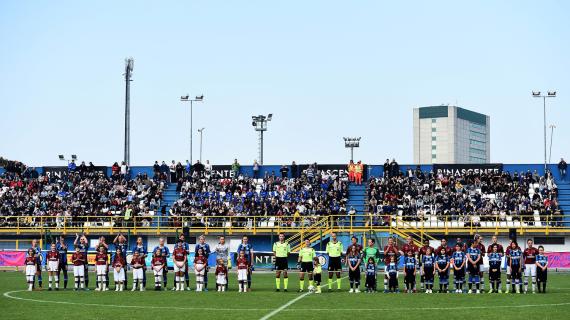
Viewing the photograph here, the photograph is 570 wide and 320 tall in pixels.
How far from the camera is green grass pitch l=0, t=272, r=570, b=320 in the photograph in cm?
2425

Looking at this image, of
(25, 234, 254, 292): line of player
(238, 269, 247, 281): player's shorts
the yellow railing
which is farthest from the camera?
the yellow railing

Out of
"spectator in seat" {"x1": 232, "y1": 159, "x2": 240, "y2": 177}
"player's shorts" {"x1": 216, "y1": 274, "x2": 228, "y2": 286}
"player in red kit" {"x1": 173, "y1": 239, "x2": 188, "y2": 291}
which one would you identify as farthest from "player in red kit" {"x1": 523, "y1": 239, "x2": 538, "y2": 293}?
"spectator in seat" {"x1": 232, "y1": 159, "x2": 240, "y2": 177}

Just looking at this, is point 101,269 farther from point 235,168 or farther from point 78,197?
point 235,168

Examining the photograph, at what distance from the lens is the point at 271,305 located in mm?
27125

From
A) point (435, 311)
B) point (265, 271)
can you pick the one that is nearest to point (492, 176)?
point (265, 271)

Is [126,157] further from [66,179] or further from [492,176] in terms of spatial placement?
[492,176]

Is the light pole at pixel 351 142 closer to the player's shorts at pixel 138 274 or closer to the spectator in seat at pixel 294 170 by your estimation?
the spectator in seat at pixel 294 170

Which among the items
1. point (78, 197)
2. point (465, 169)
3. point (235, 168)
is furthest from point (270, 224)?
point (465, 169)

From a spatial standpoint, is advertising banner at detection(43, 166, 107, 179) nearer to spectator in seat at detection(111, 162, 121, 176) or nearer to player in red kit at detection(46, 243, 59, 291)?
spectator in seat at detection(111, 162, 121, 176)

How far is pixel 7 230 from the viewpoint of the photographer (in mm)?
62594

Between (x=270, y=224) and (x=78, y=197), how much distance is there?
606 inches

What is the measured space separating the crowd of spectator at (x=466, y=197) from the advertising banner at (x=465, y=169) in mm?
1016

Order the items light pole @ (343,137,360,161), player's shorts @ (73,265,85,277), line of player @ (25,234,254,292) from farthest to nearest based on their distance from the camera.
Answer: light pole @ (343,137,360,161) → player's shorts @ (73,265,85,277) → line of player @ (25,234,254,292)

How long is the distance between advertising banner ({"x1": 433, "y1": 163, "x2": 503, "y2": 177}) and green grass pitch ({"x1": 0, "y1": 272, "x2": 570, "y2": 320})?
35.1 metres
